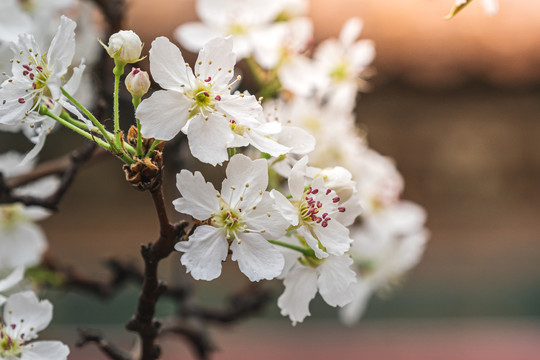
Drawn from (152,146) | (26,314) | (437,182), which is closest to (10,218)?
(26,314)

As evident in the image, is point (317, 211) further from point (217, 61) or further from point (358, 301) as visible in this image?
point (358, 301)

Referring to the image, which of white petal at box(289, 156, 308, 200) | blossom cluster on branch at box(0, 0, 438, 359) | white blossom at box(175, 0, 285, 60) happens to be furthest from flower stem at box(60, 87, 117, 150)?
white blossom at box(175, 0, 285, 60)

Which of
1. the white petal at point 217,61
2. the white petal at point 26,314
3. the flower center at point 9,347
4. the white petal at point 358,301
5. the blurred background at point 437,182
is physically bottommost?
the flower center at point 9,347

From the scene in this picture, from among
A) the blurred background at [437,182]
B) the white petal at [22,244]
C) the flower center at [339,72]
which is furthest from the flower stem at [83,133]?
the blurred background at [437,182]

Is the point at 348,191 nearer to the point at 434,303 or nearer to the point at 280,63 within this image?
the point at 280,63

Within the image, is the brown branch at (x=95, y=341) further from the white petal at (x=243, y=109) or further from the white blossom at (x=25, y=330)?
the white petal at (x=243, y=109)
